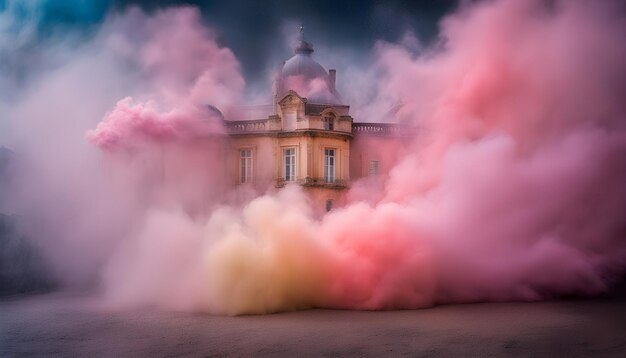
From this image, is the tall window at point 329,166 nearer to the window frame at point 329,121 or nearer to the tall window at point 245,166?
the window frame at point 329,121

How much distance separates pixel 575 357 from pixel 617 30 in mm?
14781

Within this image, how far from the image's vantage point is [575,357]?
47.8ft

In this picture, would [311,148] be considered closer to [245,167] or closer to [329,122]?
[329,122]

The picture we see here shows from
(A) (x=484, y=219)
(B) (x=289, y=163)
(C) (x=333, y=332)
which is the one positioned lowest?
(C) (x=333, y=332)

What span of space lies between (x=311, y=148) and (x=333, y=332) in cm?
1909

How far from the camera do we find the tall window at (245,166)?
36.2m

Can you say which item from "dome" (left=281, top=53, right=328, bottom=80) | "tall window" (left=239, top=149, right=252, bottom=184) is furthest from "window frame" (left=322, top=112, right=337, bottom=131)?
"dome" (left=281, top=53, right=328, bottom=80)

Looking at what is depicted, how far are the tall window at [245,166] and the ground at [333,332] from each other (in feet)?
49.8

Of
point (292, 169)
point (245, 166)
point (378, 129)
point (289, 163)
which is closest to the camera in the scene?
point (292, 169)

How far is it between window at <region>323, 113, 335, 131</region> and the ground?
16.3 m

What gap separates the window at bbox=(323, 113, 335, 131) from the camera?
35.9 meters

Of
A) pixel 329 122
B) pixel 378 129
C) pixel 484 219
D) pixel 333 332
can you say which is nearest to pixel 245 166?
pixel 329 122

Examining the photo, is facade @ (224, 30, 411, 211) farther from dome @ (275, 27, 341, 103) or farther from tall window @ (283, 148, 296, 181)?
dome @ (275, 27, 341, 103)

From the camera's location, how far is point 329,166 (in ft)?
118
